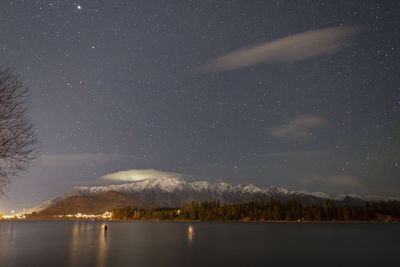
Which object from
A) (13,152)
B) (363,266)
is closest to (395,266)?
(363,266)

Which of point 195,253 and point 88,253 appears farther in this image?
point 195,253

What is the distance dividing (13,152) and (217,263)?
93.4 feet

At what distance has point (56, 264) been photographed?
35.1m

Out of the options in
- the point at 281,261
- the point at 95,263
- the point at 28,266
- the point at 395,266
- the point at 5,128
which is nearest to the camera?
the point at 5,128

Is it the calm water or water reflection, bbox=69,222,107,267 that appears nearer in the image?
water reflection, bbox=69,222,107,267

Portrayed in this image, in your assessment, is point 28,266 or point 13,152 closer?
point 13,152

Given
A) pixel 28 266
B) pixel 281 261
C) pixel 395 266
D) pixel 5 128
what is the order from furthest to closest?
1. pixel 281 261
2. pixel 395 266
3. pixel 28 266
4. pixel 5 128

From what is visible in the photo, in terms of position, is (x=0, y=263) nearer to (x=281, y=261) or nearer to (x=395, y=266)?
(x=281, y=261)

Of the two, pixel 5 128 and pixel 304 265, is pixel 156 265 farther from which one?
pixel 5 128

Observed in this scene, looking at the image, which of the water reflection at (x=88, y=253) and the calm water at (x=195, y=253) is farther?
the calm water at (x=195, y=253)

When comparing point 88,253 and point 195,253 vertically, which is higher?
point 88,253

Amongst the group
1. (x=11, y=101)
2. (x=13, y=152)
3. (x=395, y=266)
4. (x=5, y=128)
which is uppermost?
(x=11, y=101)

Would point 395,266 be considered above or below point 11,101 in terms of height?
below

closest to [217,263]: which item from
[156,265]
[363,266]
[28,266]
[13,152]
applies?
[156,265]
